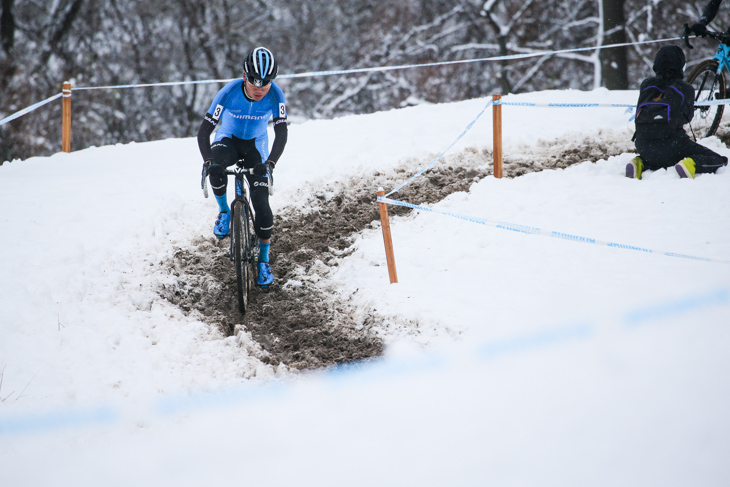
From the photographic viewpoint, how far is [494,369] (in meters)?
3.77

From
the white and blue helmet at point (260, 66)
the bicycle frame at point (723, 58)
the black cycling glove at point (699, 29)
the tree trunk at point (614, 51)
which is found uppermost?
the tree trunk at point (614, 51)

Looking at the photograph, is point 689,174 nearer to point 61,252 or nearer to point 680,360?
point 680,360

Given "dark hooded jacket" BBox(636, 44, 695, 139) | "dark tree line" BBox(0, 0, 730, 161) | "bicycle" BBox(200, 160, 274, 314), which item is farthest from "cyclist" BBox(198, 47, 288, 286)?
"dark tree line" BBox(0, 0, 730, 161)

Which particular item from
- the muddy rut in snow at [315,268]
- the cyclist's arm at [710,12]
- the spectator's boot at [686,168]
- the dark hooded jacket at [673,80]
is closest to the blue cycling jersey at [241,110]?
the muddy rut in snow at [315,268]

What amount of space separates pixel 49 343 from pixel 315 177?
14.4 feet

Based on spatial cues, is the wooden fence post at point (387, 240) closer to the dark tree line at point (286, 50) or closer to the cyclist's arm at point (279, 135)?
the cyclist's arm at point (279, 135)

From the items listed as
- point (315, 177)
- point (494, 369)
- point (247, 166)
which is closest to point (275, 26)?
point (315, 177)

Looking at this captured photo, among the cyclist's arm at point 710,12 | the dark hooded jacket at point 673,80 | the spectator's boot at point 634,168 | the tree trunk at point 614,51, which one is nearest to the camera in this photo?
the dark hooded jacket at point 673,80

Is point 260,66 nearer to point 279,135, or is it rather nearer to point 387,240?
point 279,135

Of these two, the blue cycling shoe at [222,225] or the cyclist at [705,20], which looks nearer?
the blue cycling shoe at [222,225]

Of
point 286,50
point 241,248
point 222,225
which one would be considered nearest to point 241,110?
point 222,225

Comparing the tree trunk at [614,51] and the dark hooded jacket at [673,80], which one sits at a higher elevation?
the tree trunk at [614,51]

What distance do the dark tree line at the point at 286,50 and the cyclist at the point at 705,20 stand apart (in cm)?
1061

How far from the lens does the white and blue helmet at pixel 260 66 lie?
4.76 m
